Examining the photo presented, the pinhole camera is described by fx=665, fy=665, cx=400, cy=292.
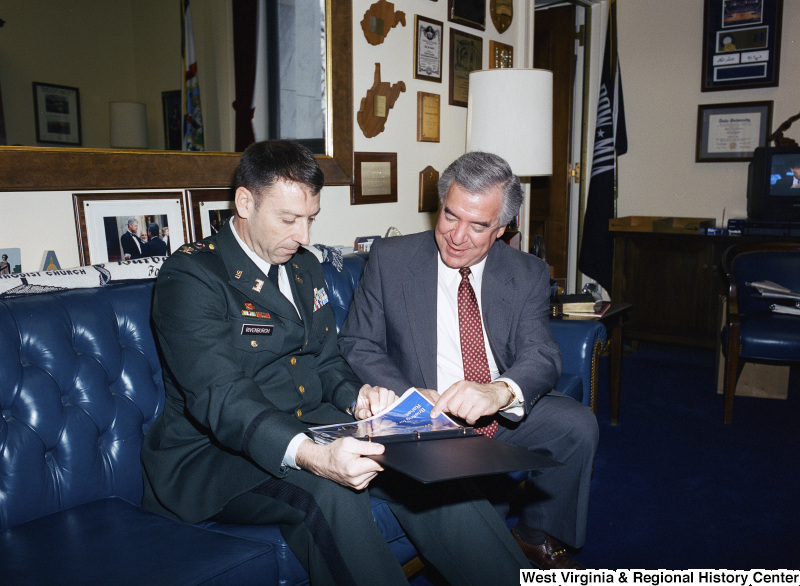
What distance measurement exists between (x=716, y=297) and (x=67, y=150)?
3840 millimetres

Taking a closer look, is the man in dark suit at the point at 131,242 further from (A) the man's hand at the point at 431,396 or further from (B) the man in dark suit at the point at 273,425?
(A) the man's hand at the point at 431,396

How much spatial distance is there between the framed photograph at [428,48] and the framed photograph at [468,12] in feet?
0.35

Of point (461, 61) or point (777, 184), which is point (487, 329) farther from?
point (777, 184)

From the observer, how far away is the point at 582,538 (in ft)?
6.42

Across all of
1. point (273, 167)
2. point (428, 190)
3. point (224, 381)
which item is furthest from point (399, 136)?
point (224, 381)

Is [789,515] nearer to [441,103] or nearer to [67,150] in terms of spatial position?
[441,103]

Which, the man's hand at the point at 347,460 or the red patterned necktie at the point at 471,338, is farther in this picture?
the red patterned necktie at the point at 471,338

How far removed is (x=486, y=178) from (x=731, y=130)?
3418 mm

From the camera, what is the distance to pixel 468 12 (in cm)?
329

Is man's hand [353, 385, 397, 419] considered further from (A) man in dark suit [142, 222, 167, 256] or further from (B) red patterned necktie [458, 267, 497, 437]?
(A) man in dark suit [142, 222, 167, 256]

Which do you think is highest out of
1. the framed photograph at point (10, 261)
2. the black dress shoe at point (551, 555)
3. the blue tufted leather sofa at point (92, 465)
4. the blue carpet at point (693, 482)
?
the framed photograph at point (10, 261)

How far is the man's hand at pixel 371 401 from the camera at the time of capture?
64.4 inches

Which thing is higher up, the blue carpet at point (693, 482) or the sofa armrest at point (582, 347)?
the sofa armrest at point (582, 347)

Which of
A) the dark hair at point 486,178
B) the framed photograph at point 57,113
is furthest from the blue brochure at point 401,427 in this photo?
the framed photograph at point 57,113
